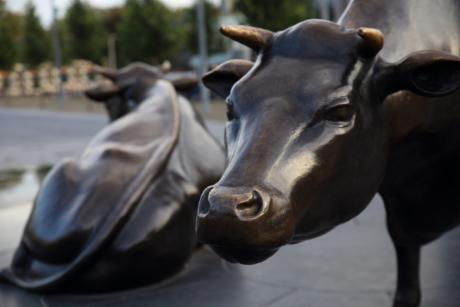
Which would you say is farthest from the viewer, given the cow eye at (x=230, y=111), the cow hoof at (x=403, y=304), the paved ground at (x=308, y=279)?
the paved ground at (x=308, y=279)

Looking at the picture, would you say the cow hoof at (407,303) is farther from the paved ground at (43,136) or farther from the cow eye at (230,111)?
the paved ground at (43,136)

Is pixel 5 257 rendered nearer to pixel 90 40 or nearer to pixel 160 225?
pixel 160 225

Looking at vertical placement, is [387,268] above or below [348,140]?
Result: below

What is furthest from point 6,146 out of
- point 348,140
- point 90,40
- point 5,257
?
point 90,40

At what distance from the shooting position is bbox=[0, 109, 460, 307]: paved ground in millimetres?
4473

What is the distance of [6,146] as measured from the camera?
52.9 feet

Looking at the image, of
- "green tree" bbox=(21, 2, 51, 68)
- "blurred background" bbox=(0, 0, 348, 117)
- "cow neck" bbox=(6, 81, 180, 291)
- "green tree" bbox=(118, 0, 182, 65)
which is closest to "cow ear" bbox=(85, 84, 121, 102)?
"cow neck" bbox=(6, 81, 180, 291)

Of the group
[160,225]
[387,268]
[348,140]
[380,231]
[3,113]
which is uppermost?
[348,140]

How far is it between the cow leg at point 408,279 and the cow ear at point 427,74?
64.0 inches

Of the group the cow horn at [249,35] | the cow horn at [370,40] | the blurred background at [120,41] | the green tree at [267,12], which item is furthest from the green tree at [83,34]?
the cow horn at [370,40]

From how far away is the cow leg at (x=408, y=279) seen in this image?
4.01 meters

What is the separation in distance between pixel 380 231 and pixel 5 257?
11.8 feet

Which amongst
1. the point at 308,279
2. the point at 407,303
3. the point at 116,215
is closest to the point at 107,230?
the point at 116,215

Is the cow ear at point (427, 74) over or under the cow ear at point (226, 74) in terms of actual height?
over
